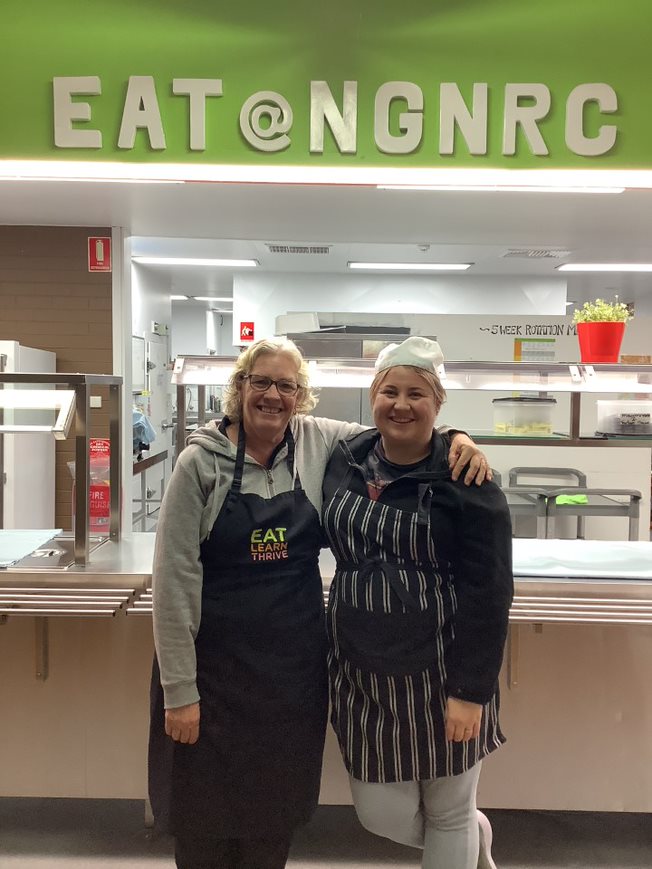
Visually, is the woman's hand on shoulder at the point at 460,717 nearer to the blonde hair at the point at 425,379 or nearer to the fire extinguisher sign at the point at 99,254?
the blonde hair at the point at 425,379

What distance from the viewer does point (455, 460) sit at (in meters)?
1.67

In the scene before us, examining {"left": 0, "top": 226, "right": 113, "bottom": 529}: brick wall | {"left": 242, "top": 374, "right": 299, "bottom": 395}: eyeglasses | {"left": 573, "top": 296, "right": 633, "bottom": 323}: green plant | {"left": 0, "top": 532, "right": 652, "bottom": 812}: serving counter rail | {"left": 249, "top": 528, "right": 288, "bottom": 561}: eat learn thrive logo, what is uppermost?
{"left": 0, "top": 226, "right": 113, "bottom": 529}: brick wall

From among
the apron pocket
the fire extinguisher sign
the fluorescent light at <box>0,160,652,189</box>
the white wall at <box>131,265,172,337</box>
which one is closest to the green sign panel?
the fluorescent light at <box>0,160,652,189</box>

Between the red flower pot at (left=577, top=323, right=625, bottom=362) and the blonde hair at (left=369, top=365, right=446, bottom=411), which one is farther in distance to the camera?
the red flower pot at (left=577, top=323, right=625, bottom=362)

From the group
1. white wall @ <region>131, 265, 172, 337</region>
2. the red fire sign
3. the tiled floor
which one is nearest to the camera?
the tiled floor

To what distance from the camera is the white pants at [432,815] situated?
169 centimetres

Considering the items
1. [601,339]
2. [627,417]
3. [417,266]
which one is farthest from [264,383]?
[417,266]

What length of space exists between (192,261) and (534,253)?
3.28m

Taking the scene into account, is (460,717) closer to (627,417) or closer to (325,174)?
(627,417)

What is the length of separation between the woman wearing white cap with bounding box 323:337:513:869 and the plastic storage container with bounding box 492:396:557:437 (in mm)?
1246

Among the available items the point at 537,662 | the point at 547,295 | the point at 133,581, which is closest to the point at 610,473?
the point at 547,295

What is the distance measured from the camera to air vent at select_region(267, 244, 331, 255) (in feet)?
19.3

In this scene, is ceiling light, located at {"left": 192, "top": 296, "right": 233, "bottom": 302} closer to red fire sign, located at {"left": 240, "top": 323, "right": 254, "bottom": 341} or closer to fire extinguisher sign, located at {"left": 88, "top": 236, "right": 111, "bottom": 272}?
red fire sign, located at {"left": 240, "top": 323, "right": 254, "bottom": 341}

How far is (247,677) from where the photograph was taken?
1.71 metres
